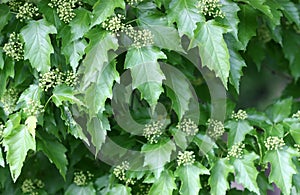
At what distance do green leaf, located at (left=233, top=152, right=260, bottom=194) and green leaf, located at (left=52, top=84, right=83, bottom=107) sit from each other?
21.4 inches

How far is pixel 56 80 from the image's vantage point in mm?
1547

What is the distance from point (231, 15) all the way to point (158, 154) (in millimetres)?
494

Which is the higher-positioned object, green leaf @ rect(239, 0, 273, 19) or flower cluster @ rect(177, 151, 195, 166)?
green leaf @ rect(239, 0, 273, 19)

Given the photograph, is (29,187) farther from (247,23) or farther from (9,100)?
(247,23)

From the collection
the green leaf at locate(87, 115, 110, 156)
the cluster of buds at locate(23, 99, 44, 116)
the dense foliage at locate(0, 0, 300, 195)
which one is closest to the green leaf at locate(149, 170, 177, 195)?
the dense foliage at locate(0, 0, 300, 195)

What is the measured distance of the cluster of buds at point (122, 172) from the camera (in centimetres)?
169

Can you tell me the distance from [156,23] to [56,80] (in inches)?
13.7

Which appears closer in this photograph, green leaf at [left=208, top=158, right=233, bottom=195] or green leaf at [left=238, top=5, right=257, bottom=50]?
green leaf at [left=208, top=158, right=233, bottom=195]

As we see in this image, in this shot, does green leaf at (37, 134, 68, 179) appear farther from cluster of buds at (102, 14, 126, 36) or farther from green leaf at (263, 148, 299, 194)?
green leaf at (263, 148, 299, 194)

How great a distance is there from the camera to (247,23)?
70.2 inches

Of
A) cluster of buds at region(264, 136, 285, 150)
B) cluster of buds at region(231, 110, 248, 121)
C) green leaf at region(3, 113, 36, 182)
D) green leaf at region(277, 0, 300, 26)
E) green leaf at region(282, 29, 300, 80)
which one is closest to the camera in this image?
green leaf at region(3, 113, 36, 182)

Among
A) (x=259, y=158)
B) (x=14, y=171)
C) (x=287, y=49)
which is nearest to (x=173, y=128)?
(x=259, y=158)

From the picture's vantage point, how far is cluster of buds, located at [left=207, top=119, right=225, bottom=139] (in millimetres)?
1705

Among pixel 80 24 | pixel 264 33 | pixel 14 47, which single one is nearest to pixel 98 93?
pixel 80 24
